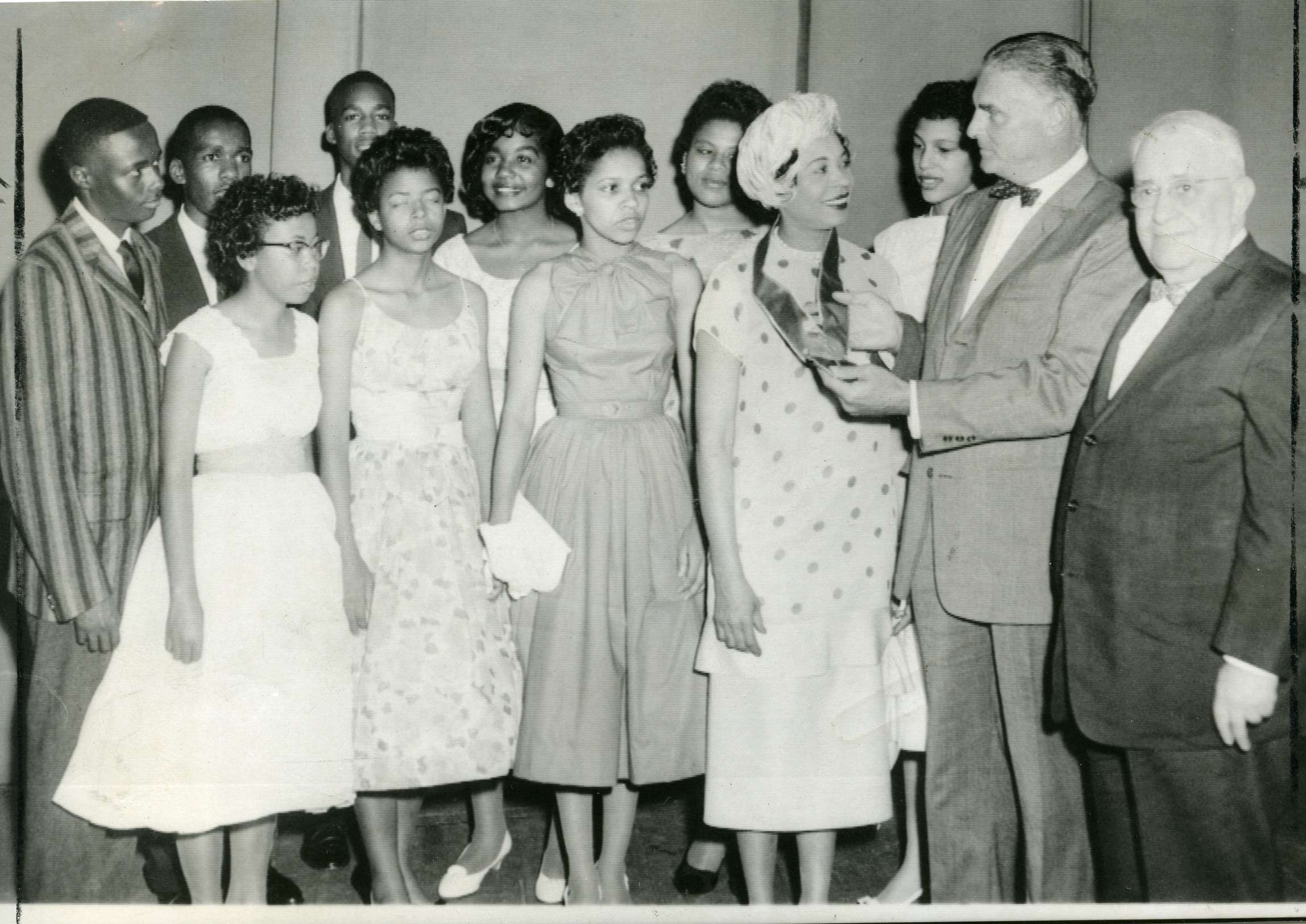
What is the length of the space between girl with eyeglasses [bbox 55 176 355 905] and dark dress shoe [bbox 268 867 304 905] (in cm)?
40

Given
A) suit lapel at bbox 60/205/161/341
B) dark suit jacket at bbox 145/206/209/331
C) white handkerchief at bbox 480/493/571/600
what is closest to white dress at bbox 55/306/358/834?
suit lapel at bbox 60/205/161/341

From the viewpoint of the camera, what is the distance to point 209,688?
3.20 meters

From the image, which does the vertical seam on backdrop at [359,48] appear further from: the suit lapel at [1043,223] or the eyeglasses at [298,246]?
the suit lapel at [1043,223]

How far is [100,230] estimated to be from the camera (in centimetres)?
346

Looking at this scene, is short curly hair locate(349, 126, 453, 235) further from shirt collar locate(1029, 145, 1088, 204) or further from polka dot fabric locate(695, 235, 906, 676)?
shirt collar locate(1029, 145, 1088, 204)

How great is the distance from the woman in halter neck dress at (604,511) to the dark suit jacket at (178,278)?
1252mm

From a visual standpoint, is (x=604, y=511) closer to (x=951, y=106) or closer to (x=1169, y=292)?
(x=1169, y=292)

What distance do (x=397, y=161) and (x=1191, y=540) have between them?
2484 millimetres

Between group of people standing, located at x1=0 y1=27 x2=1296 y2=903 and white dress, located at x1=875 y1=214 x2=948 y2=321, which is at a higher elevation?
white dress, located at x1=875 y1=214 x2=948 y2=321

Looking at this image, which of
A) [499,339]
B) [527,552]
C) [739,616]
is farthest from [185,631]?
[739,616]

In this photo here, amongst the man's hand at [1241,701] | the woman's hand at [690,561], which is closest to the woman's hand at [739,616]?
the woman's hand at [690,561]

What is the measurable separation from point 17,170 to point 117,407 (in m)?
0.91

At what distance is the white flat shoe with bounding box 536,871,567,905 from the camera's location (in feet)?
12.1

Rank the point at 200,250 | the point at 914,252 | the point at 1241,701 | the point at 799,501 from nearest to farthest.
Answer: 1. the point at 1241,701
2. the point at 799,501
3. the point at 914,252
4. the point at 200,250
